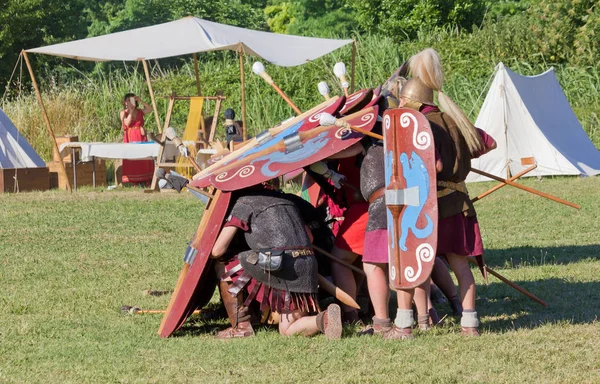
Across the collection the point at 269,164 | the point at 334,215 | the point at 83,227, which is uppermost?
the point at 269,164

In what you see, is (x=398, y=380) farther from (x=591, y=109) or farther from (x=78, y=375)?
(x=591, y=109)

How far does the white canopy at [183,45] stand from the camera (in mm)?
12953

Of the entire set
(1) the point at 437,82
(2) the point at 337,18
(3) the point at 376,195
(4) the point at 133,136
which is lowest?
(4) the point at 133,136

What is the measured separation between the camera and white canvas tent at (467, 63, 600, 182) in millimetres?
14609

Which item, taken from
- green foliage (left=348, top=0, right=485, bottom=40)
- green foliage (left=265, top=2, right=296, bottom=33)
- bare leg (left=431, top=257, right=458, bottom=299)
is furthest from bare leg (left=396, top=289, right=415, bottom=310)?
green foliage (left=265, top=2, right=296, bottom=33)

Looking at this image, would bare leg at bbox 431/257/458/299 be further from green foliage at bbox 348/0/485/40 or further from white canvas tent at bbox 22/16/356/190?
green foliage at bbox 348/0/485/40

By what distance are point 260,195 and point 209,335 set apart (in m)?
0.78

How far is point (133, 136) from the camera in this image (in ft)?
49.1

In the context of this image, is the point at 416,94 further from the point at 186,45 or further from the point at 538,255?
the point at 186,45

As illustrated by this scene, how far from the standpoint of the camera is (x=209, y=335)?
546 centimetres

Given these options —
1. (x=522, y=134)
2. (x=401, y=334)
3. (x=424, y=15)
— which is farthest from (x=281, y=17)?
(x=401, y=334)

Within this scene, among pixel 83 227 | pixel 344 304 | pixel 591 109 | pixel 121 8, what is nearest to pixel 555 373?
pixel 344 304

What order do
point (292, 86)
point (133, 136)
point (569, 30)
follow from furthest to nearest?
point (569, 30) → point (292, 86) → point (133, 136)

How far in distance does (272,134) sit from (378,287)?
43.5 inches
